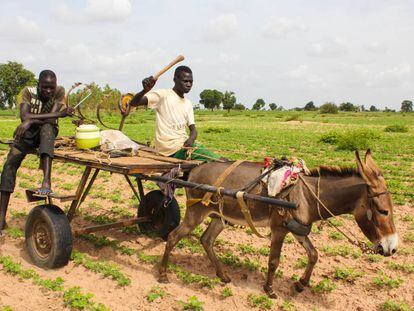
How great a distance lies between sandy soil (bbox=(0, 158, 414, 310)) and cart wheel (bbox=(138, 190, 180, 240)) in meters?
0.23

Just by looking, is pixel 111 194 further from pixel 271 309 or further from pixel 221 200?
pixel 271 309

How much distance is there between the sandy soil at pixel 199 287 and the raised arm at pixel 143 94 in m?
2.64

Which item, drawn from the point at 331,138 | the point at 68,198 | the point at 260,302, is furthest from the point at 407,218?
the point at 331,138

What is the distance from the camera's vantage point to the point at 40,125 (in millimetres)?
6430

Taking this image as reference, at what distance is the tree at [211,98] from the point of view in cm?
14288

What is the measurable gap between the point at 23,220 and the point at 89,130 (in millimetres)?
3452

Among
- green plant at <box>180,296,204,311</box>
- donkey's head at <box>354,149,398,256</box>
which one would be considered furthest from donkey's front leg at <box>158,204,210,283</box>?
donkey's head at <box>354,149,398,256</box>

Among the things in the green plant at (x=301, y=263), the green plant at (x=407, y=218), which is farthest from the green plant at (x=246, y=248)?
the green plant at (x=407, y=218)

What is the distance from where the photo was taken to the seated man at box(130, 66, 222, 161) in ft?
20.8

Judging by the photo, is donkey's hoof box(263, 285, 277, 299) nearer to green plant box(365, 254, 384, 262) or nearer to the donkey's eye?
the donkey's eye

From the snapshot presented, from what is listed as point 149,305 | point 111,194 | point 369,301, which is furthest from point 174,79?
point 111,194

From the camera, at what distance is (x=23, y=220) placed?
853 centimetres

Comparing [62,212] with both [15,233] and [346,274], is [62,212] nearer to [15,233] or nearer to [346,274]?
[15,233]

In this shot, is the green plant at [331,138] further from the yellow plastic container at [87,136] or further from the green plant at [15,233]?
the green plant at [15,233]
